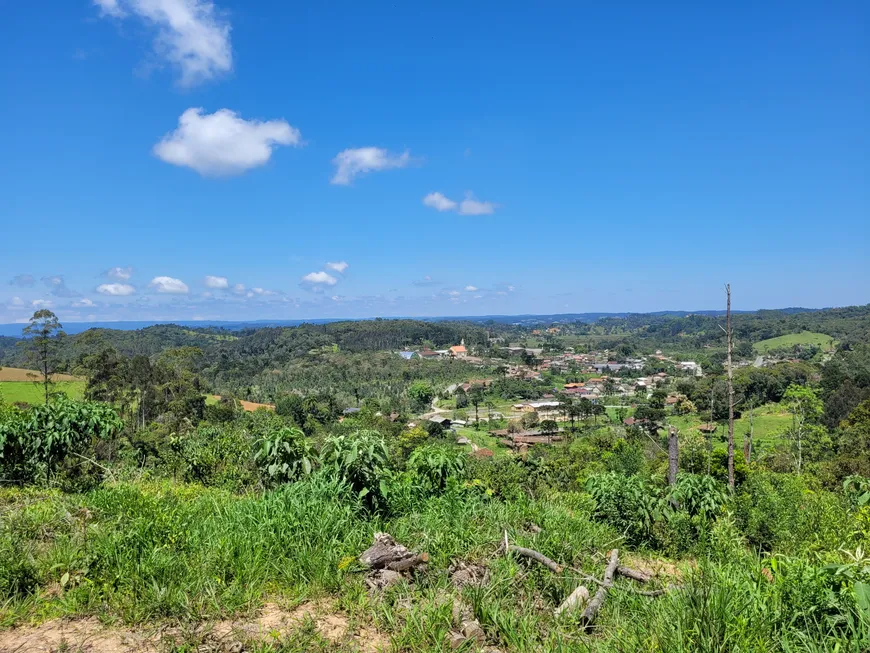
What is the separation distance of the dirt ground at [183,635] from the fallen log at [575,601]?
3.81 feet

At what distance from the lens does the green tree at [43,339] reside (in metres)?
20.1

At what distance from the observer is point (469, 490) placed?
5.04 metres

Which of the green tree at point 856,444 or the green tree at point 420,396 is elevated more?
the green tree at point 856,444

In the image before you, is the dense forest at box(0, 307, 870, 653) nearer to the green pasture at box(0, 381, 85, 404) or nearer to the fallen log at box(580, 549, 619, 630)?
the fallen log at box(580, 549, 619, 630)

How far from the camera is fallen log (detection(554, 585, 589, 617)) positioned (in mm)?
3013

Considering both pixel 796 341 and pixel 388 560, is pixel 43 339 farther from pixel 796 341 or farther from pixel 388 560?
pixel 796 341

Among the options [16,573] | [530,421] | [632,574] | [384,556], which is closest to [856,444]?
[530,421]

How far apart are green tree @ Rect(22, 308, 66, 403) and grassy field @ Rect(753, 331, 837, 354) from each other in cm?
12436

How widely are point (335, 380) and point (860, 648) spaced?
8659 centimetres

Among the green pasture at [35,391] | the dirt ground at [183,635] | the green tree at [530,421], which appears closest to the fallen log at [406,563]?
the dirt ground at [183,635]

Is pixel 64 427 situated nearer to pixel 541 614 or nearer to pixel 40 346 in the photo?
pixel 541 614

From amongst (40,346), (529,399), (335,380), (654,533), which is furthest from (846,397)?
(335,380)

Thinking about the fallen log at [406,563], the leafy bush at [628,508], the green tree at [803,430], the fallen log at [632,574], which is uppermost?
the fallen log at [406,563]

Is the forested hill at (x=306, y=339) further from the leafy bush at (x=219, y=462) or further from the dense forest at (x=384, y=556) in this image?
the dense forest at (x=384, y=556)
